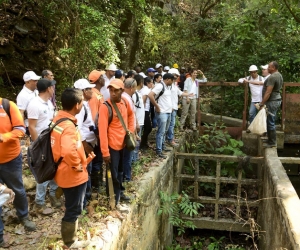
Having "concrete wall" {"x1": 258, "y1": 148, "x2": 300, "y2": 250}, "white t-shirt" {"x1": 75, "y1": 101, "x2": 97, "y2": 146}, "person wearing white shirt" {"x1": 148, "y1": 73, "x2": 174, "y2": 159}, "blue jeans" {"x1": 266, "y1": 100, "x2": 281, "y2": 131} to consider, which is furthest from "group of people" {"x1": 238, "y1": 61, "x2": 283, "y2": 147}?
"white t-shirt" {"x1": 75, "y1": 101, "x2": 97, "y2": 146}

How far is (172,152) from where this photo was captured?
293 inches

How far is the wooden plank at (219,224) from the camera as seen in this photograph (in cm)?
771

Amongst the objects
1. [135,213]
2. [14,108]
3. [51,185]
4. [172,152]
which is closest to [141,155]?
[172,152]

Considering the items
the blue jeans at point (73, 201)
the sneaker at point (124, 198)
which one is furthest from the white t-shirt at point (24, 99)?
the sneaker at point (124, 198)

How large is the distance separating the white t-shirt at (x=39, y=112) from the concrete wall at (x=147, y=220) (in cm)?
161

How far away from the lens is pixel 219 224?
25.4 ft

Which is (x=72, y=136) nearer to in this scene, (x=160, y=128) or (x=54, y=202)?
(x=54, y=202)

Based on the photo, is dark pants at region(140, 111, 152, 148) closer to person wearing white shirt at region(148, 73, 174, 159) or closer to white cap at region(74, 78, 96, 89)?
person wearing white shirt at region(148, 73, 174, 159)

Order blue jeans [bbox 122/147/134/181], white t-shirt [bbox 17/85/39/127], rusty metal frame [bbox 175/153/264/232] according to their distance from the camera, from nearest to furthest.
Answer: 1. white t-shirt [bbox 17/85/39/127]
2. blue jeans [bbox 122/147/134/181]
3. rusty metal frame [bbox 175/153/264/232]

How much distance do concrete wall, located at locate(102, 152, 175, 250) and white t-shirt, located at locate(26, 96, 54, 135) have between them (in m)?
1.61

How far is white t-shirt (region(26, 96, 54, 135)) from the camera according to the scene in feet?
13.0

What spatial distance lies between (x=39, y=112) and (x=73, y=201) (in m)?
1.34

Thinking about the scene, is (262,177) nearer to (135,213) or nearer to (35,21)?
(135,213)

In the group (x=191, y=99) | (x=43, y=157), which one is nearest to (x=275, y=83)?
(x=191, y=99)
